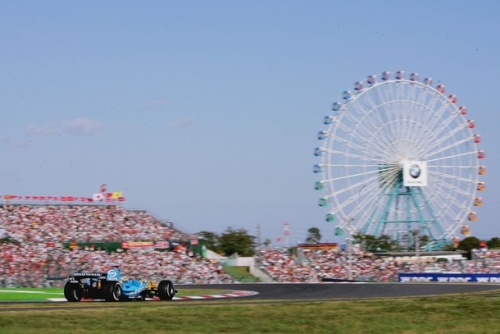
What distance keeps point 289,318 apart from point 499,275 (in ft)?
104

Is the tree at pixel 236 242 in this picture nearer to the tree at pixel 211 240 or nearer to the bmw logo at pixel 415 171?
the tree at pixel 211 240

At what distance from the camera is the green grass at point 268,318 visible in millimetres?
18703

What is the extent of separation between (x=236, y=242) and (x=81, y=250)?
44.7m

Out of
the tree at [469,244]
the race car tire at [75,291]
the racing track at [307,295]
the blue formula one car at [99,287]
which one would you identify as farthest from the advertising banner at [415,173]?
the tree at [469,244]

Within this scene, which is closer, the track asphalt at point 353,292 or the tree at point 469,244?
the track asphalt at point 353,292

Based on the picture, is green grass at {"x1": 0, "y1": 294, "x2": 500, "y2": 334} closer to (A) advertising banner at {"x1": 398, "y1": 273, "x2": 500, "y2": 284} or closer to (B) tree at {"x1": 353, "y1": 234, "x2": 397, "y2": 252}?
(A) advertising banner at {"x1": 398, "y1": 273, "x2": 500, "y2": 284}

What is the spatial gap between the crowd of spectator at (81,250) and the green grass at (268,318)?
837 inches

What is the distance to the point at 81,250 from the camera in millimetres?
52938

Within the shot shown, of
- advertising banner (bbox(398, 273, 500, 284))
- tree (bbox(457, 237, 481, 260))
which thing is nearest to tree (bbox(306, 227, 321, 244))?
tree (bbox(457, 237, 481, 260))

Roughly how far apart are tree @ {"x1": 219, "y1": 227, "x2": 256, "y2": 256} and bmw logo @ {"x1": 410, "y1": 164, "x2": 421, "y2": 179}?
24.1m

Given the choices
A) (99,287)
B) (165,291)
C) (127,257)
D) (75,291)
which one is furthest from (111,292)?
(127,257)

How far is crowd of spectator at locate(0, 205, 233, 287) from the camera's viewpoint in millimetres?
47562

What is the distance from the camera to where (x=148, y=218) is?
211ft

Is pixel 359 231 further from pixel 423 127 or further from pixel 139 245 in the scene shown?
pixel 139 245
